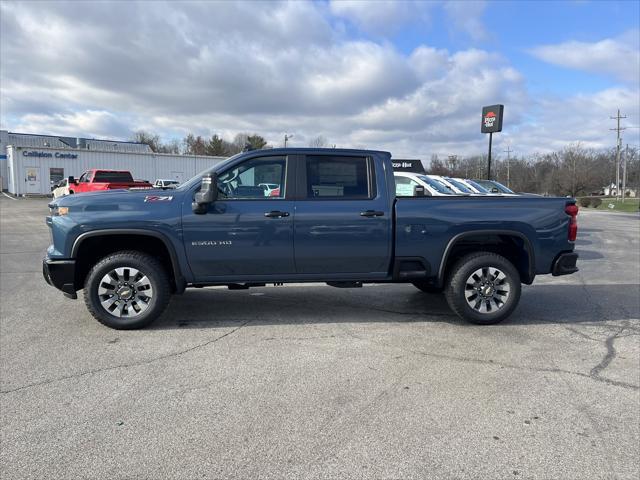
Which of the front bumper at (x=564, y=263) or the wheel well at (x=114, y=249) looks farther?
the front bumper at (x=564, y=263)

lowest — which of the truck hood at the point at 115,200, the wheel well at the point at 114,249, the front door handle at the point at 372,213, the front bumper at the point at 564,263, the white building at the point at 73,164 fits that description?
the front bumper at the point at 564,263

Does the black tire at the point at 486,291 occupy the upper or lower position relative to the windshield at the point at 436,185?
lower

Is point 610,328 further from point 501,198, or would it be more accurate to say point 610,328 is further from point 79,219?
point 79,219

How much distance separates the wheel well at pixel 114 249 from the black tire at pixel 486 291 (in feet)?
10.5

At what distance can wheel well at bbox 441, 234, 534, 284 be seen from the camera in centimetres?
542

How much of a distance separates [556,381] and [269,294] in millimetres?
4038

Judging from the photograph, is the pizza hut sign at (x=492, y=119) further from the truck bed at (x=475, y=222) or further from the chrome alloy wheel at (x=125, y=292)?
the chrome alloy wheel at (x=125, y=292)

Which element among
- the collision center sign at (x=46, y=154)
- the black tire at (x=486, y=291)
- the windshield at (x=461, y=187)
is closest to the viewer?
the black tire at (x=486, y=291)

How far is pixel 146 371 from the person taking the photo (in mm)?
4043

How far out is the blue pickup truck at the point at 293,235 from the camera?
4.95 metres

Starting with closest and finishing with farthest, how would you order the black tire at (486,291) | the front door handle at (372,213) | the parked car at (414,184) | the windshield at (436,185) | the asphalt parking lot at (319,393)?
1. the asphalt parking lot at (319,393)
2. the front door handle at (372,213)
3. the black tire at (486,291)
4. the parked car at (414,184)
5. the windshield at (436,185)

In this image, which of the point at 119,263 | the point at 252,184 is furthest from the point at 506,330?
the point at 119,263

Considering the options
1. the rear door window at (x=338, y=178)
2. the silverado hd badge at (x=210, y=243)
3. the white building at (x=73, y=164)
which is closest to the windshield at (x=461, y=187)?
the rear door window at (x=338, y=178)

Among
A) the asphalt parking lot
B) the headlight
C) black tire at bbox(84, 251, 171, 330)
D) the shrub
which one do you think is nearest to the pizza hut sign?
the asphalt parking lot
